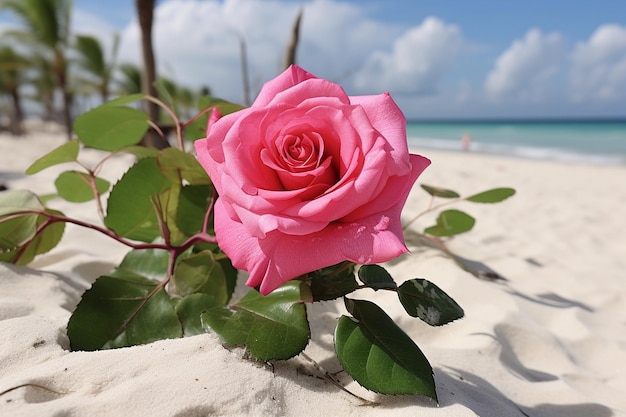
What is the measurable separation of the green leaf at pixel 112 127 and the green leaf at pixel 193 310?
1.61ft

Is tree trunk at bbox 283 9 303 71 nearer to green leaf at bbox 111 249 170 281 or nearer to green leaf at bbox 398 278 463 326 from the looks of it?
green leaf at bbox 111 249 170 281

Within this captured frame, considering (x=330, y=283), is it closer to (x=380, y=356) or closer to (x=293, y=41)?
(x=380, y=356)

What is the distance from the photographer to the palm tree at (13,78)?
20.8 m

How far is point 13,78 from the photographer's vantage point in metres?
25.2

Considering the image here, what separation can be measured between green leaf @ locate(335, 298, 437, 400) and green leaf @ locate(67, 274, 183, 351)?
0.30 meters

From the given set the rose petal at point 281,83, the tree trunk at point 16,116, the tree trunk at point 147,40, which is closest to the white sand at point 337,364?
the rose petal at point 281,83

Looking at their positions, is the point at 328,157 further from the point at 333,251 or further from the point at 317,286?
the point at 317,286

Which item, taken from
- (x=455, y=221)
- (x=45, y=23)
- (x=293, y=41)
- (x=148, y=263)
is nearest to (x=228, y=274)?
(x=148, y=263)

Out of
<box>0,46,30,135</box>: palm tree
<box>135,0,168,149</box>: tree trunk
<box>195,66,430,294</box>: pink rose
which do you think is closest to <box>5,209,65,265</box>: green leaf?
<box>195,66,430,294</box>: pink rose

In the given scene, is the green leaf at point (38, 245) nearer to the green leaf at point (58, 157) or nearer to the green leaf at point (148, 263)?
the green leaf at point (58, 157)

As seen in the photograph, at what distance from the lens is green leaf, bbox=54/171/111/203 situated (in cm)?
121

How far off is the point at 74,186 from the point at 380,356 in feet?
3.02

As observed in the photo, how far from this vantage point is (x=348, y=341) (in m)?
0.71

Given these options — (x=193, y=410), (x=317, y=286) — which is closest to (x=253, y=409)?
(x=193, y=410)
